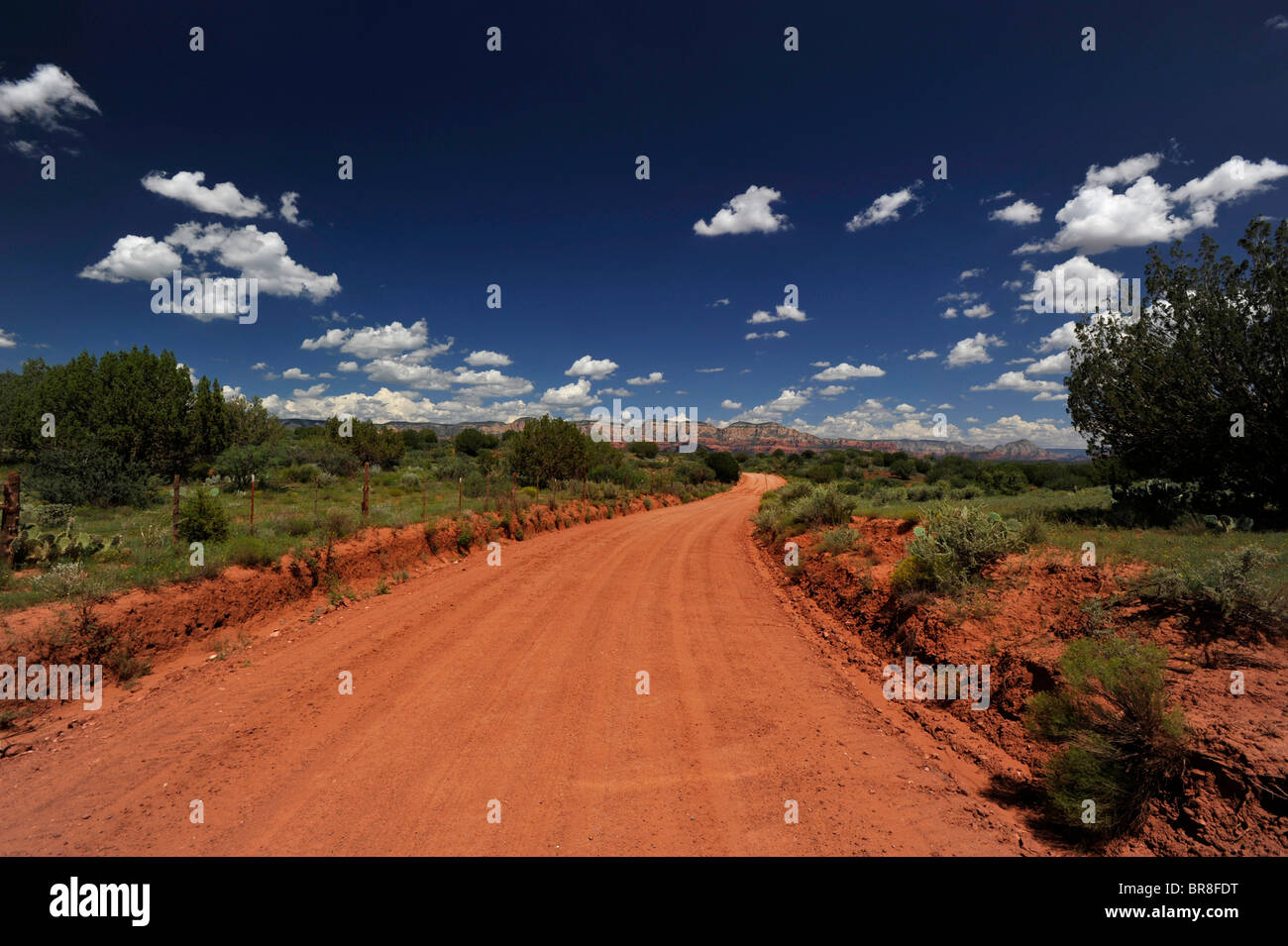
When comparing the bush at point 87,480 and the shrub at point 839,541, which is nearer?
the shrub at point 839,541

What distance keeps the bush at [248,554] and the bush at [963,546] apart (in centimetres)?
1112

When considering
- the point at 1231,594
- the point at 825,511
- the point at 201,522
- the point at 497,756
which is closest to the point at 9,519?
the point at 201,522

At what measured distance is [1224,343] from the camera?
9.24m

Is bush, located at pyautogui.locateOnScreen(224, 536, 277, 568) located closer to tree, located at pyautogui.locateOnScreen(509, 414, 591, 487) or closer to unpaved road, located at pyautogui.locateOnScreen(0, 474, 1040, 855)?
unpaved road, located at pyautogui.locateOnScreen(0, 474, 1040, 855)

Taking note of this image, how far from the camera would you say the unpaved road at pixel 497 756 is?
139 inches

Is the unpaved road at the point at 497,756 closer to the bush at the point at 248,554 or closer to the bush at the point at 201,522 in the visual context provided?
the bush at the point at 248,554

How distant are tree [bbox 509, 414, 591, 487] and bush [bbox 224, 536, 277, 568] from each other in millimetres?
18136

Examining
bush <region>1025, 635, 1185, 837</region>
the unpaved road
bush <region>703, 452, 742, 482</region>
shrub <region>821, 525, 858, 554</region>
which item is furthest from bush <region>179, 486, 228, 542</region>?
bush <region>703, 452, 742, 482</region>

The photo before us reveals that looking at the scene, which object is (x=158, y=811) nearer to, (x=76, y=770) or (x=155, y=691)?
(x=76, y=770)

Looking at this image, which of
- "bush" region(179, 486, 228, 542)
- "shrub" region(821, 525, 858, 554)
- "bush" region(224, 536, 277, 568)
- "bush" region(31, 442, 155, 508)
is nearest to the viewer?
"bush" region(224, 536, 277, 568)

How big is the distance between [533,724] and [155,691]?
4.74 m

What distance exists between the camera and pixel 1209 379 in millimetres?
9539

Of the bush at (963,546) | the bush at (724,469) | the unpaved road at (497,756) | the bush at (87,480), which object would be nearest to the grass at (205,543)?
the bush at (87,480)

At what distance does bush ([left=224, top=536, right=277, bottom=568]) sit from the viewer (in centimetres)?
876
